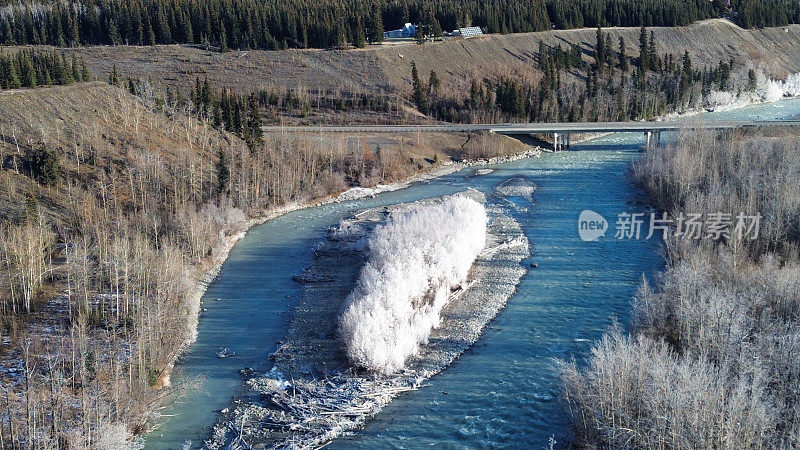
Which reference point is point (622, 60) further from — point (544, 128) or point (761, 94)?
point (544, 128)

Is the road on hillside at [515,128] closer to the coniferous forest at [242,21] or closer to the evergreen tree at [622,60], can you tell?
the coniferous forest at [242,21]

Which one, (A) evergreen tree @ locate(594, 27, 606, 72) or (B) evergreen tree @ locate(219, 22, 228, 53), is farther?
(A) evergreen tree @ locate(594, 27, 606, 72)

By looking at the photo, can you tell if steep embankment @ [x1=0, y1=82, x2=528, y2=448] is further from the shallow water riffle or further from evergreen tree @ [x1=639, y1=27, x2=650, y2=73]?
evergreen tree @ [x1=639, y1=27, x2=650, y2=73]

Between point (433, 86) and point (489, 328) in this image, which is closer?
point (489, 328)

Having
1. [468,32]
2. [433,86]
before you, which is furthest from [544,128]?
[468,32]

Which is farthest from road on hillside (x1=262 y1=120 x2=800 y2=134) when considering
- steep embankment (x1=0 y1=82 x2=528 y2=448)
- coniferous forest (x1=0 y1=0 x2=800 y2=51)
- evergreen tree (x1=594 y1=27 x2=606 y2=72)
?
evergreen tree (x1=594 y1=27 x2=606 y2=72)

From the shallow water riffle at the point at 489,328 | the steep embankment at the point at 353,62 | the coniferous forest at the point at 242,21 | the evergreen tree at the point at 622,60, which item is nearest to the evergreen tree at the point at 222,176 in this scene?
the shallow water riffle at the point at 489,328

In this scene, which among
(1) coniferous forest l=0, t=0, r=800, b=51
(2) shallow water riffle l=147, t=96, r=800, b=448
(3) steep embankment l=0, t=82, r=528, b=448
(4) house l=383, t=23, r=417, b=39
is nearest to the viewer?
(2) shallow water riffle l=147, t=96, r=800, b=448
